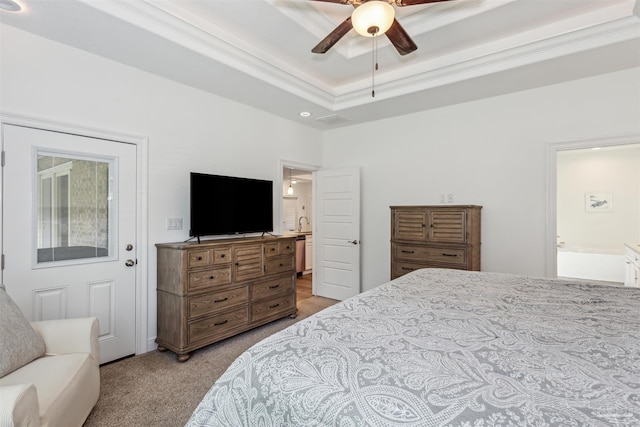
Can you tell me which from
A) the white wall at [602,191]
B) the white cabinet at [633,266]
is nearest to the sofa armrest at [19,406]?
the white cabinet at [633,266]

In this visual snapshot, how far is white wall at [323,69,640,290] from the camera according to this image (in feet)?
10.5

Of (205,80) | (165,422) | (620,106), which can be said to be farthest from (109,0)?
(620,106)

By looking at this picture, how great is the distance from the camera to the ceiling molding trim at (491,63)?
8.30 ft

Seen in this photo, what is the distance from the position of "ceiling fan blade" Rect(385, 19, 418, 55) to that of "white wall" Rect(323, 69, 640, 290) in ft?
6.28

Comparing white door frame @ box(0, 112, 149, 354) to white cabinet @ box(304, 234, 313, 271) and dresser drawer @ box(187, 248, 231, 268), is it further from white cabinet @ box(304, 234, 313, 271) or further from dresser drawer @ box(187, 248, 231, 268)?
white cabinet @ box(304, 234, 313, 271)

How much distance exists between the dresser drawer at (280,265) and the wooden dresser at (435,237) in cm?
128

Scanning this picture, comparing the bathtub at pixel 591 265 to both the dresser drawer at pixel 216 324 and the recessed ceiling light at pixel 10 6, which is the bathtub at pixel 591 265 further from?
the recessed ceiling light at pixel 10 6

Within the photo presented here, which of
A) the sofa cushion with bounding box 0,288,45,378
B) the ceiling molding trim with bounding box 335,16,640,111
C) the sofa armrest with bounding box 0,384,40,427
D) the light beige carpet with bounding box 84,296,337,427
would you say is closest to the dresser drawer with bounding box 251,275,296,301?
the light beige carpet with bounding box 84,296,337,427

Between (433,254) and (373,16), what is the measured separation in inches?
104

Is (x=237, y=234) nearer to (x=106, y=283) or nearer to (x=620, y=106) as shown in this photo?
(x=106, y=283)

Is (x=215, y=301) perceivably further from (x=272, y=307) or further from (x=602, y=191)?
(x=602, y=191)

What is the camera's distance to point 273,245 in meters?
3.68

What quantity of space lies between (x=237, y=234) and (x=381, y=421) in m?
3.06

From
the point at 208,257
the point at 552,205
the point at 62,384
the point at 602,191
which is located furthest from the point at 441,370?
the point at 602,191
